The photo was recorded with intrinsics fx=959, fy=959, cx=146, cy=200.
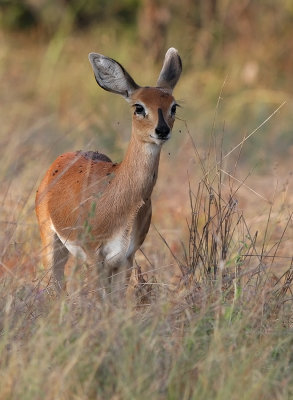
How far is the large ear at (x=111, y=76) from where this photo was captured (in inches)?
221

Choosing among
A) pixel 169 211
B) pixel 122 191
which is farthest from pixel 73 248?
pixel 169 211

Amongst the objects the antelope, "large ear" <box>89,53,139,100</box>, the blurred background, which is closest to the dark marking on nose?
the antelope

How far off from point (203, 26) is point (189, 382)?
474 inches

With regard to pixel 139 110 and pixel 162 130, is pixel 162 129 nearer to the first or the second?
pixel 162 130

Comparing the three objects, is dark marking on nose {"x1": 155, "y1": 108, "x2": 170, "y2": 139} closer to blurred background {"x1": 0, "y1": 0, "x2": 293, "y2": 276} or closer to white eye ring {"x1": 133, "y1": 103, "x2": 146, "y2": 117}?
white eye ring {"x1": 133, "y1": 103, "x2": 146, "y2": 117}

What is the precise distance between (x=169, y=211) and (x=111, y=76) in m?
2.82

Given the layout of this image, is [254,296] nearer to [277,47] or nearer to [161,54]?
[161,54]

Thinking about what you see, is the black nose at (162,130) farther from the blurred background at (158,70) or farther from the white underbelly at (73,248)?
the blurred background at (158,70)

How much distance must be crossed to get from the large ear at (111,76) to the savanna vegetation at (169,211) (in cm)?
35

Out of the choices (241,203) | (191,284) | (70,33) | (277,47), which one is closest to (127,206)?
(191,284)

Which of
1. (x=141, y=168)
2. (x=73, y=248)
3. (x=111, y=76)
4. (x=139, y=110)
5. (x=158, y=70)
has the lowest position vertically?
(x=73, y=248)

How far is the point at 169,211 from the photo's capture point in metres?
8.32

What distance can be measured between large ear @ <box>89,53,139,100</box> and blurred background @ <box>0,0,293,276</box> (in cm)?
299

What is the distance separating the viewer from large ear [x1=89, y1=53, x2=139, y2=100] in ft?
18.4
